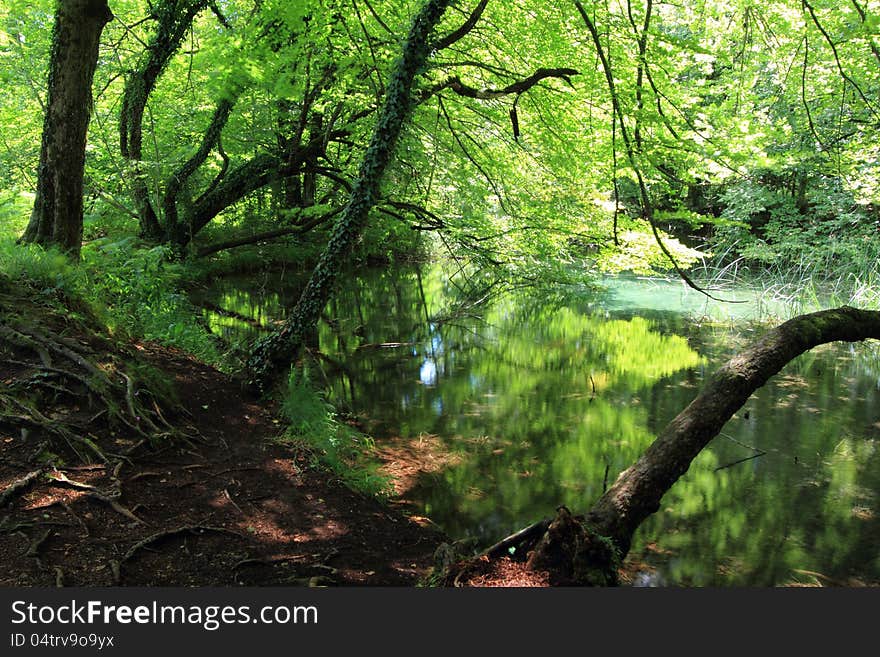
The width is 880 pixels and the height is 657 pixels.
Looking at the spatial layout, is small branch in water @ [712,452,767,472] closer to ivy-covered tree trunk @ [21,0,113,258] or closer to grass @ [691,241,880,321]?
grass @ [691,241,880,321]

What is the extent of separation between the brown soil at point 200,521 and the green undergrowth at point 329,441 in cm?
27

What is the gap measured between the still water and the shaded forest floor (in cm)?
126

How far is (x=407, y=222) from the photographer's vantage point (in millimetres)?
10633

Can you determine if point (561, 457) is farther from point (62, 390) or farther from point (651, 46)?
point (62, 390)

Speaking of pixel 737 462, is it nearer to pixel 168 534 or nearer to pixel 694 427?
pixel 694 427

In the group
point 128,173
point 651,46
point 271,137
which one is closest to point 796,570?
point 651,46

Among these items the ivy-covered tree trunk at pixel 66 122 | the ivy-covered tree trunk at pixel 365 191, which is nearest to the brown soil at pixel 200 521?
the ivy-covered tree trunk at pixel 365 191

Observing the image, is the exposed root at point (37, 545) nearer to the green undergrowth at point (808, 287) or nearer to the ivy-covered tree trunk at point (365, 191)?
the ivy-covered tree trunk at point (365, 191)

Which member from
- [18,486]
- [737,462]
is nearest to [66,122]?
[18,486]

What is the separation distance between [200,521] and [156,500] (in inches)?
13.2

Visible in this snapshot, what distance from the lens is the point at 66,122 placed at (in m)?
6.37

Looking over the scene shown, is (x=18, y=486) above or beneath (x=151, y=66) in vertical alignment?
beneath

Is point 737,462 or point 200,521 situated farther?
point 737,462

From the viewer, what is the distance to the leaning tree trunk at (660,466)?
3275mm
